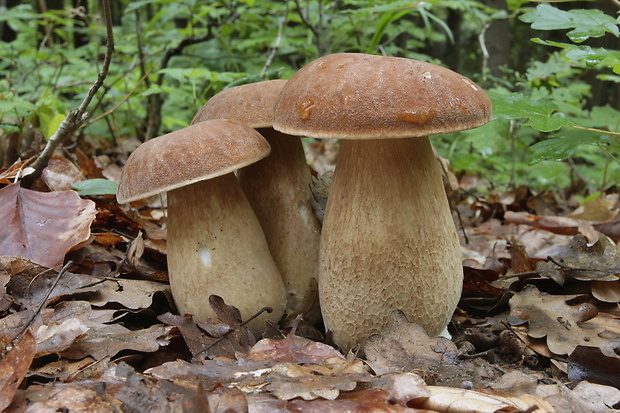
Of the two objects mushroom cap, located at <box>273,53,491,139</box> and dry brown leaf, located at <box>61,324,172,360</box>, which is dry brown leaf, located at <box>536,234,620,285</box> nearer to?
mushroom cap, located at <box>273,53,491,139</box>

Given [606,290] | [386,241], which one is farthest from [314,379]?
[606,290]

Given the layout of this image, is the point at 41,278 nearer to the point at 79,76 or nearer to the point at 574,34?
the point at 574,34

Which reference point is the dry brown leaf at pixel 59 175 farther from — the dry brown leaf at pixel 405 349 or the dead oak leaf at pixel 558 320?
the dead oak leaf at pixel 558 320

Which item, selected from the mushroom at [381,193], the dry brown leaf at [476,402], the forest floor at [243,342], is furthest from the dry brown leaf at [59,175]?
the dry brown leaf at [476,402]

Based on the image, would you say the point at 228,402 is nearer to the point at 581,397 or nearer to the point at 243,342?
the point at 243,342

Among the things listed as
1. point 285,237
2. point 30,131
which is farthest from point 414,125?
point 30,131

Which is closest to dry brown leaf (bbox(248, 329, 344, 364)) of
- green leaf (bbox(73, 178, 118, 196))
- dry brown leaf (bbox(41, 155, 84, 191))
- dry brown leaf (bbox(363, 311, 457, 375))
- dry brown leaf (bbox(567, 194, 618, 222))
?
dry brown leaf (bbox(363, 311, 457, 375))
